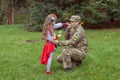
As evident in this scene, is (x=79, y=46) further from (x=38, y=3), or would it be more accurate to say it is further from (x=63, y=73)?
(x=38, y=3)

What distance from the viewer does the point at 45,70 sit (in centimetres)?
870

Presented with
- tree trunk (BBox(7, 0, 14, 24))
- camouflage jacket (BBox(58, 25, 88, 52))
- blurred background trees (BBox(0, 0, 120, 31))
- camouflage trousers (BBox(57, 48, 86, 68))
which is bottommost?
tree trunk (BBox(7, 0, 14, 24))

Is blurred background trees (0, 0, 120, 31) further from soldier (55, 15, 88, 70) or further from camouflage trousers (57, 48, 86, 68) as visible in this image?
camouflage trousers (57, 48, 86, 68)

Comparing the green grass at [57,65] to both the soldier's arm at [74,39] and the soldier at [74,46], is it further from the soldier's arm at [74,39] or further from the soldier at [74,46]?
the soldier's arm at [74,39]

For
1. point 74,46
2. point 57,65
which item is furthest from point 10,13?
point 74,46

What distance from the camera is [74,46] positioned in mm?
8531

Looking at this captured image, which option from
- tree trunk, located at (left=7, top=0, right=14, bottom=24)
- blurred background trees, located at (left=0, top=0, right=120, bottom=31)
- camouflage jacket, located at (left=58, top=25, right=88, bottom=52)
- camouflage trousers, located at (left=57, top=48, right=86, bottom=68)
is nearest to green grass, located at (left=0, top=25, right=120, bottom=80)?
camouflage trousers, located at (left=57, top=48, right=86, bottom=68)

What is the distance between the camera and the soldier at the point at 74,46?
8266 mm

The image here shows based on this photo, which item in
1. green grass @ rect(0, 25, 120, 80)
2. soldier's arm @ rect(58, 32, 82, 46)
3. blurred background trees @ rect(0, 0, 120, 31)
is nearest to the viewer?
green grass @ rect(0, 25, 120, 80)

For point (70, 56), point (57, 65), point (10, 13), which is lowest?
point (10, 13)

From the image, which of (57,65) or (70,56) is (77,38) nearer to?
(70,56)

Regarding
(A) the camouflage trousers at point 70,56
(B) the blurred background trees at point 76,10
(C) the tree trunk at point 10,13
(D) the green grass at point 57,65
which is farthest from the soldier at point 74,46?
(C) the tree trunk at point 10,13

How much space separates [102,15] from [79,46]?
29.4 feet

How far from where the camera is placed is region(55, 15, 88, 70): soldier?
27.1 ft
